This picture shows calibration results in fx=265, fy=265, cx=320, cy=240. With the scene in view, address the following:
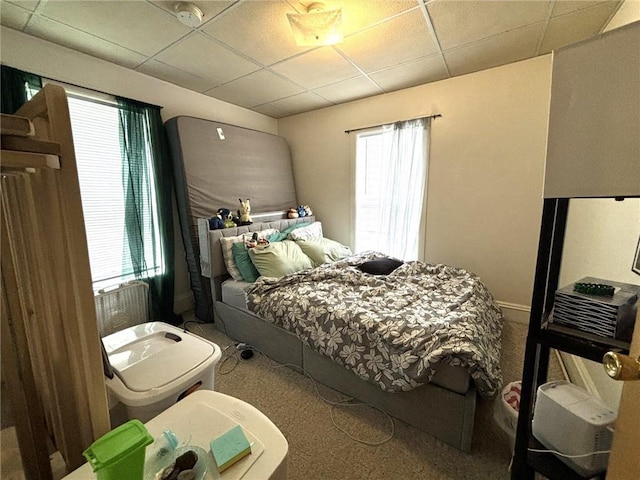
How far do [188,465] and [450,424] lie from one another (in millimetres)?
1289

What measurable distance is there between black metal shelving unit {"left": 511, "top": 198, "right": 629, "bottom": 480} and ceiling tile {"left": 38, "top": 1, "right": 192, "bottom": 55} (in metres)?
2.40

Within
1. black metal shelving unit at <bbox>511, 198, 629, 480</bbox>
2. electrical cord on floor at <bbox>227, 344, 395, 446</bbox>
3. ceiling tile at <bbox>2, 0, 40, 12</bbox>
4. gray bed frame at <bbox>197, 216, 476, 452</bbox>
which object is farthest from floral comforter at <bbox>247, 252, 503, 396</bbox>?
ceiling tile at <bbox>2, 0, 40, 12</bbox>

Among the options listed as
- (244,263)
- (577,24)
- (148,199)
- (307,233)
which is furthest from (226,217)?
(577,24)

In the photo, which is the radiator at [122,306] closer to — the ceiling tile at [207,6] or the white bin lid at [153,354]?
the white bin lid at [153,354]

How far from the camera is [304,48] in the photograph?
7.04 feet

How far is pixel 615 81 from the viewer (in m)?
0.62

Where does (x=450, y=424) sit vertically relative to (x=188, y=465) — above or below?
below

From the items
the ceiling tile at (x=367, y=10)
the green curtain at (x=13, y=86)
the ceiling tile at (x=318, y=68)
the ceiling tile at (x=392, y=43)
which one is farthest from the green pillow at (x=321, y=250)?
the green curtain at (x=13, y=86)

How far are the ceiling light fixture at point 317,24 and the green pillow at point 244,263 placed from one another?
176cm

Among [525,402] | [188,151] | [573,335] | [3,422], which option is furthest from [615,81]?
[188,151]

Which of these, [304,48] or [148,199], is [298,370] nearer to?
[148,199]

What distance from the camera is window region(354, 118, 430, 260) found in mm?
2998

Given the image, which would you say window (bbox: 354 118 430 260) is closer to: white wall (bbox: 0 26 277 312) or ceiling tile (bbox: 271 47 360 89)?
ceiling tile (bbox: 271 47 360 89)

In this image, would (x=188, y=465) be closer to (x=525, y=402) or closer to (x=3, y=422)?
(x=3, y=422)
